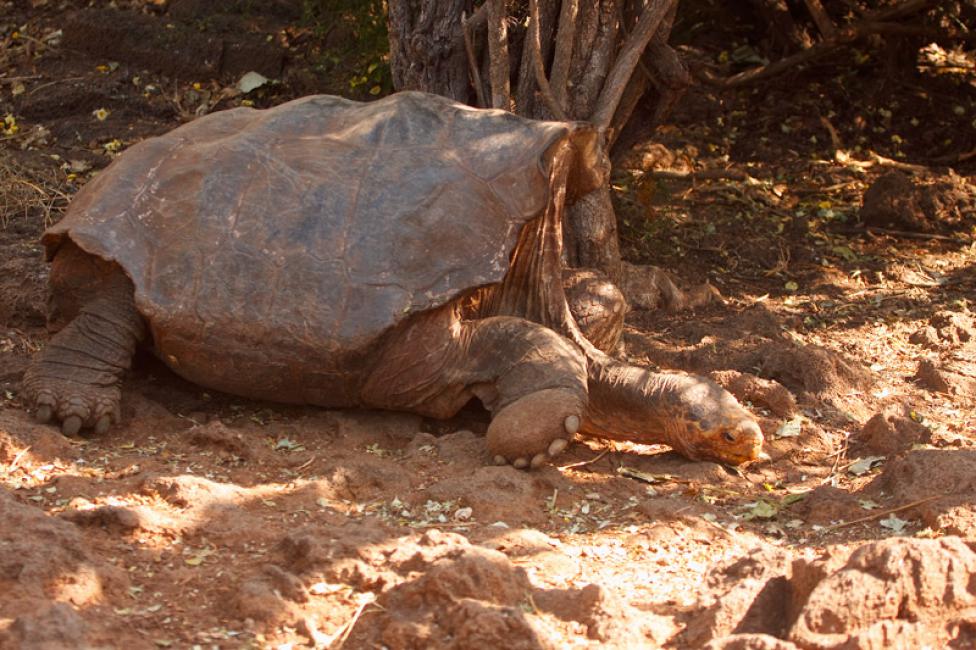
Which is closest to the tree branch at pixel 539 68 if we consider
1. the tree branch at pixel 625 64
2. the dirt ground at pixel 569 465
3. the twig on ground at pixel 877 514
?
the tree branch at pixel 625 64

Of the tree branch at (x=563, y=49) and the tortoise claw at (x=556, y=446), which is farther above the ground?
the tree branch at (x=563, y=49)

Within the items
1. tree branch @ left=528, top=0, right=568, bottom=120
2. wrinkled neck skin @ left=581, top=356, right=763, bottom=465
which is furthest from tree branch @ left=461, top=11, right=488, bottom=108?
wrinkled neck skin @ left=581, top=356, right=763, bottom=465

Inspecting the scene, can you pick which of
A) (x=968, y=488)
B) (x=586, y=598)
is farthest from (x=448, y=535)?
(x=968, y=488)

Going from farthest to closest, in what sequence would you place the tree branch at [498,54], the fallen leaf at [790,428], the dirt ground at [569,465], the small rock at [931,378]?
1. the tree branch at [498,54]
2. the small rock at [931,378]
3. the fallen leaf at [790,428]
4. the dirt ground at [569,465]

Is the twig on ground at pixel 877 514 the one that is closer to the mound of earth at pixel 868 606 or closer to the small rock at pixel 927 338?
the mound of earth at pixel 868 606

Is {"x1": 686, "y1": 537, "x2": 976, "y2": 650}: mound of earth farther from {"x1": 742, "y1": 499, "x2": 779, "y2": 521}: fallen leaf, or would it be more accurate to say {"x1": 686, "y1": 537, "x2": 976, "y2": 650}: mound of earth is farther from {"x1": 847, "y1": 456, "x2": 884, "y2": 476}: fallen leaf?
{"x1": 847, "y1": 456, "x2": 884, "y2": 476}: fallen leaf

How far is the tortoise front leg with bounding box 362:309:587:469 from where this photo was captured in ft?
14.7

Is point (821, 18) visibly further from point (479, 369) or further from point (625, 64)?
point (479, 369)

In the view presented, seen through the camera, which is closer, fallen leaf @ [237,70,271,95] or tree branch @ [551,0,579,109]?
tree branch @ [551,0,579,109]

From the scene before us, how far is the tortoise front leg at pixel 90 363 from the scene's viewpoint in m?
4.50

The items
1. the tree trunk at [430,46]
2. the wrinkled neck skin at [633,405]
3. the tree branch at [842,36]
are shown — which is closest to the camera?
the wrinkled neck skin at [633,405]

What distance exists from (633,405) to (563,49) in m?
1.91

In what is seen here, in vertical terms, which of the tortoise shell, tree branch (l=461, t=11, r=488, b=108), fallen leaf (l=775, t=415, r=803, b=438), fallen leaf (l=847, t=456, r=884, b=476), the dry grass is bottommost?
fallen leaf (l=775, t=415, r=803, b=438)

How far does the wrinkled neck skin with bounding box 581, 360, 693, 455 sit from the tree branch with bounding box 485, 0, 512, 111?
1.57 meters
